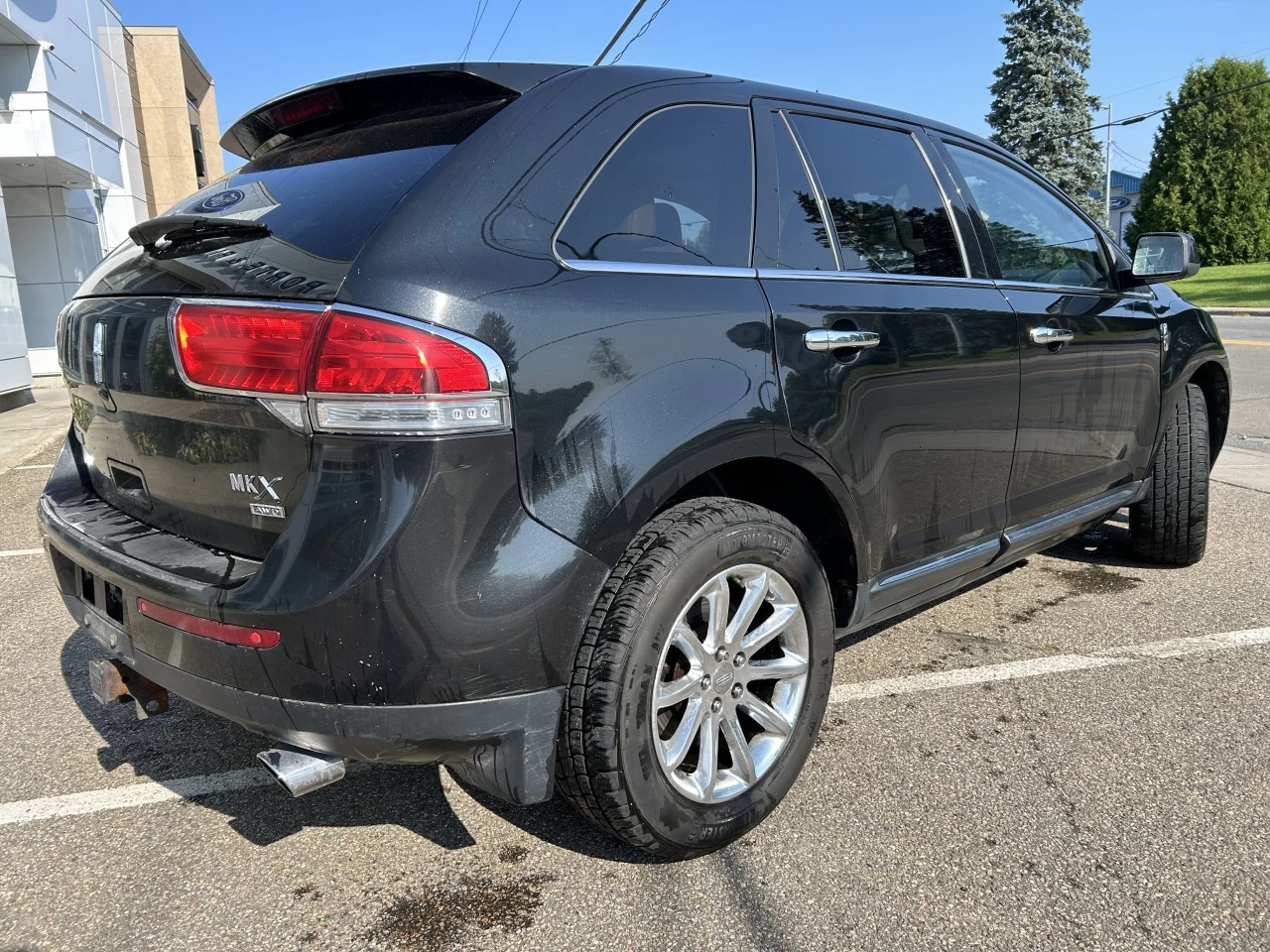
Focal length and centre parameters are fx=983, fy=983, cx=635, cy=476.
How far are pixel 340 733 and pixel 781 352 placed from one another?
4.25 ft

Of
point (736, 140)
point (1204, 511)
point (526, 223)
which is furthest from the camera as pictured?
point (1204, 511)

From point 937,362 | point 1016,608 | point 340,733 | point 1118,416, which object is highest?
point 937,362

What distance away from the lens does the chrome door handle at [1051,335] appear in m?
3.18

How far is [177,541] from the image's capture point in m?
2.20

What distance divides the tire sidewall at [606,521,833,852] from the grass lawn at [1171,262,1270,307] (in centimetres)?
2153

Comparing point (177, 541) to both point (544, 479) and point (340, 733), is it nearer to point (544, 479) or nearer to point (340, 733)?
point (340, 733)

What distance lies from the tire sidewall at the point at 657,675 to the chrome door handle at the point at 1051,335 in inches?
50.2

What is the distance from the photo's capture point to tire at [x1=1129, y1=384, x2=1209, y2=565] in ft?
13.7

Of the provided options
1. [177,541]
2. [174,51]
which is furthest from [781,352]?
[174,51]

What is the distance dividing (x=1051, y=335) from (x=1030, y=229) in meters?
0.51

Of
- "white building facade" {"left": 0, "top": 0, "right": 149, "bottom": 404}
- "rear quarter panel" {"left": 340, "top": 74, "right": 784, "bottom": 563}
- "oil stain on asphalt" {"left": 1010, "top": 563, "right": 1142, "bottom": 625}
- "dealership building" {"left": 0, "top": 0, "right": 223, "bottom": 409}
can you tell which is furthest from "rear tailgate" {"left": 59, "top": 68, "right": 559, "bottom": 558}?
"white building facade" {"left": 0, "top": 0, "right": 149, "bottom": 404}

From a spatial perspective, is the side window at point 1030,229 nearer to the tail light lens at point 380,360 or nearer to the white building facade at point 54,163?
the tail light lens at point 380,360

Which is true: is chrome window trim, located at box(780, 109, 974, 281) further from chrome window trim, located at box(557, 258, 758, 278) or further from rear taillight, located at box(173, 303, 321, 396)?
rear taillight, located at box(173, 303, 321, 396)

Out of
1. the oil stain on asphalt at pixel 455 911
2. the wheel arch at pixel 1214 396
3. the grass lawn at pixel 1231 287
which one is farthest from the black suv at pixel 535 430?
the grass lawn at pixel 1231 287
